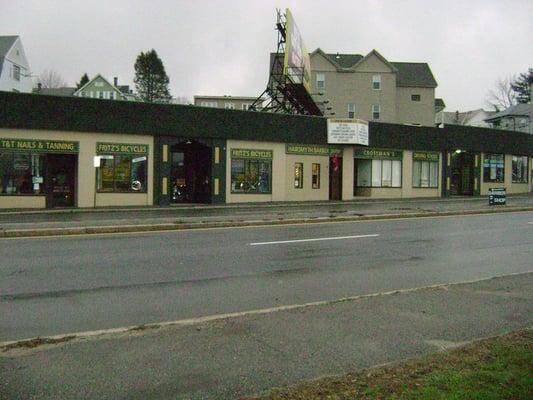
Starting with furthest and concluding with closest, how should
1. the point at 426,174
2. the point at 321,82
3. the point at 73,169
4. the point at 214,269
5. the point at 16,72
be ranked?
the point at 16,72 < the point at 321,82 < the point at 426,174 < the point at 73,169 < the point at 214,269

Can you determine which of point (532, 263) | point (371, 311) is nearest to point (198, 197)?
point (532, 263)

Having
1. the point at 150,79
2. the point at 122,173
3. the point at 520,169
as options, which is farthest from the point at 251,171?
the point at 150,79

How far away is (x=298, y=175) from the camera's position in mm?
34281

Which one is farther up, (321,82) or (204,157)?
(321,82)

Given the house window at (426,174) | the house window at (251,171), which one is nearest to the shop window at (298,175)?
the house window at (251,171)

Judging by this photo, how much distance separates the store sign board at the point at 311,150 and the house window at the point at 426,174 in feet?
23.6

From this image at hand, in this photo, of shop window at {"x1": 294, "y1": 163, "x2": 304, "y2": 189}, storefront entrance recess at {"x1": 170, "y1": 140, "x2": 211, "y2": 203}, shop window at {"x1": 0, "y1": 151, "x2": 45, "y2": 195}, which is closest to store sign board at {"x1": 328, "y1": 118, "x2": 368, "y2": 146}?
shop window at {"x1": 294, "y1": 163, "x2": 304, "y2": 189}

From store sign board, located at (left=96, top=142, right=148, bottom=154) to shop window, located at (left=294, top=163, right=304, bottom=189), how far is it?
380 inches

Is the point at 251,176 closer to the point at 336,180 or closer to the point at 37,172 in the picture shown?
the point at 336,180

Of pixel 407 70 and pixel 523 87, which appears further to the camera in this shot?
pixel 523 87

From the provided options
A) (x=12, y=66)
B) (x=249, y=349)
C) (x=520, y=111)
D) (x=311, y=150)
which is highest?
Answer: (x=12, y=66)

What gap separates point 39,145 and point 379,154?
71.6ft

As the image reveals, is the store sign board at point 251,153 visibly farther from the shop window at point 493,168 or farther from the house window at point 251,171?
the shop window at point 493,168

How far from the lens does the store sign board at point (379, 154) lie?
36.9 m
